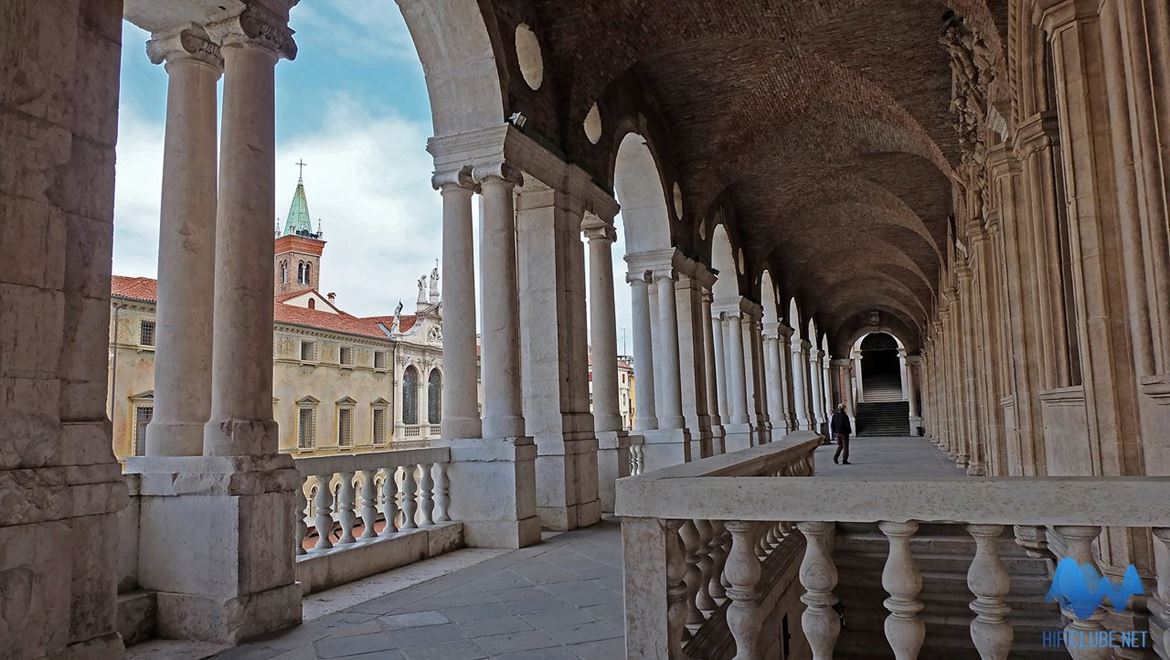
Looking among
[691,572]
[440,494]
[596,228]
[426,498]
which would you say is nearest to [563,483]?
[440,494]

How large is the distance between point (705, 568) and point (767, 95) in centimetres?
1111

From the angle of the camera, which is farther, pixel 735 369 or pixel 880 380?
pixel 880 380

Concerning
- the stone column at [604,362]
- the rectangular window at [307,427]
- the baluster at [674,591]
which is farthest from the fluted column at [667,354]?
the rectangular window at [307,427]

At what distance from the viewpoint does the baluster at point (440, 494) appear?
733 cm

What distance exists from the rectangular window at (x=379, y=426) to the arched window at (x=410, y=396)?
4.22 ft

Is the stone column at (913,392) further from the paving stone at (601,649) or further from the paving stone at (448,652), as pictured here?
the paving stone at (448,652)

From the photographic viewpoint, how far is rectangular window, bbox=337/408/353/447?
38719mm

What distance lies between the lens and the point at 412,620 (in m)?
4.59

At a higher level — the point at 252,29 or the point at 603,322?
the point at 252,29

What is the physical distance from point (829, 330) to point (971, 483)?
39.2 meters

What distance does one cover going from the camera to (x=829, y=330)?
39.8 meters

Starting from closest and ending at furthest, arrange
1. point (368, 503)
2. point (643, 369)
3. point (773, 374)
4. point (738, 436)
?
1. point (368, 503)
2. point (643, 369)
3. point (738, 436)
4. point (773, 374)

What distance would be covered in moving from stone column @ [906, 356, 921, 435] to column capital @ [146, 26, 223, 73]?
38.6 meters

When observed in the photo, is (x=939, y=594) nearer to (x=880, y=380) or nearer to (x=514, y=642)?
(x=514, y=642)
